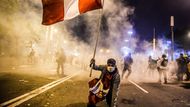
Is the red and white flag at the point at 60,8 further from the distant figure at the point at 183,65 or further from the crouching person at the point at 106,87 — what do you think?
the distant figure at the point at 183,65

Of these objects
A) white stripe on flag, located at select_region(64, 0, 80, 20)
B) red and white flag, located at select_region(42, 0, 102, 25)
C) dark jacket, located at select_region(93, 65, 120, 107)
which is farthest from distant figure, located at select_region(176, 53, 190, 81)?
dark jacket, located at select_region(93, 65, 120, 107)

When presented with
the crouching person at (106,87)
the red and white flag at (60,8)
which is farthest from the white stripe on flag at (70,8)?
the crouching person at (106,87)

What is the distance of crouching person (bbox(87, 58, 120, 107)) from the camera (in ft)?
18.2

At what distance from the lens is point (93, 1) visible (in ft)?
24.0

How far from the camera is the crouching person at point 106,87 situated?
18.2ft

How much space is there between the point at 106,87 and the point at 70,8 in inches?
117

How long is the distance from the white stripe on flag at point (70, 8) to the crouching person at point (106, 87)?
241 centimetres

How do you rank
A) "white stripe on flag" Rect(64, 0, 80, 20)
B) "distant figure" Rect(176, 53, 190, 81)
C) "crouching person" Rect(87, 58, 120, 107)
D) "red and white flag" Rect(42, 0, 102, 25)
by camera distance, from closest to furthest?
"crouching person" Rect(87, 58, 120, 107)
"red and white flag" Rect(42, 0, 102, 25)
"white stripe on flag" Rect(64, 0, 80, 20)
"distant figure" Rect(176, 53, 190, 81)

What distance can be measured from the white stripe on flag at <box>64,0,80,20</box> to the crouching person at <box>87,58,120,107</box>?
2406mm

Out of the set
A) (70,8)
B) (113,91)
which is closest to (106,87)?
(113,91)

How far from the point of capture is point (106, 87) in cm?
Answer: 565

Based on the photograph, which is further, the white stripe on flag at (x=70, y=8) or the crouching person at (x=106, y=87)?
the white stripe on flag at (x=70, y=8)

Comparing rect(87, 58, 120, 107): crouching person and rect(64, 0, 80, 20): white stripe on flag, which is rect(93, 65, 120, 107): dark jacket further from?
rect(64, 0, 80, 20): white stripe on flag

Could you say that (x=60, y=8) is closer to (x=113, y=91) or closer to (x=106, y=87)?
(x=106, y=87)
